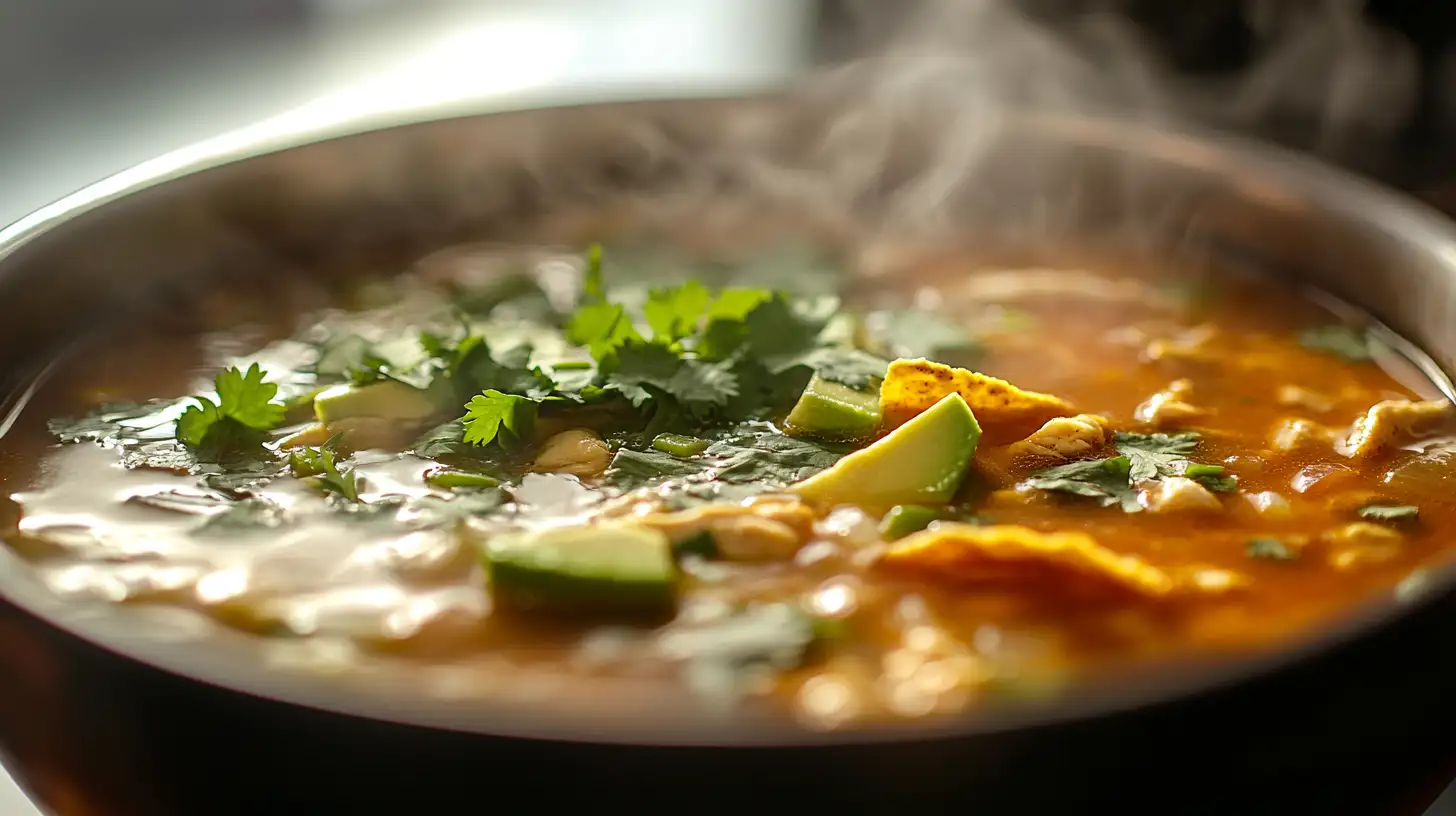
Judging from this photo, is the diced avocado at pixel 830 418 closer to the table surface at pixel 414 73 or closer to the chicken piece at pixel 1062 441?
the chicken piece at pixel 1062 441

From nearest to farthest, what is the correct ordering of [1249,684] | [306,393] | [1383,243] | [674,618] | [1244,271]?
[1249,684] → [674,618] → [306,393] → [1383,243] → [1244,271]

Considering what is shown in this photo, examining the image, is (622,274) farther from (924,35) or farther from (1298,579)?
(1298,579)

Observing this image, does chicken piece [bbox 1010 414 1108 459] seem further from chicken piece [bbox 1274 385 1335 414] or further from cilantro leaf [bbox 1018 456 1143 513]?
chicken piece [bbox 1274 385 1335 414]

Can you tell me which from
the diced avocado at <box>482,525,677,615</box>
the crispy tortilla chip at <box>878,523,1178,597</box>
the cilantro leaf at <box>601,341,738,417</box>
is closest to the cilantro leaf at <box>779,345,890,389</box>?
the cilantro leaf at <box>601,341,738,417</box>

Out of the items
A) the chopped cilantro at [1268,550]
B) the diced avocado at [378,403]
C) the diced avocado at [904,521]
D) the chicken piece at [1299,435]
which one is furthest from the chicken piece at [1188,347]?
the diced avocado at [378,403]

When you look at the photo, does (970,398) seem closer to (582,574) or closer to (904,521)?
(904,521)

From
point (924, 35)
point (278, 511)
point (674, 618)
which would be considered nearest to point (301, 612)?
point (278, 511)

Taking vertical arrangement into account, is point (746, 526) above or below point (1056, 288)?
below

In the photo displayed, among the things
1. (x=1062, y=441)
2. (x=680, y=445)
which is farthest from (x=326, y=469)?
(x=1062, y=441)
